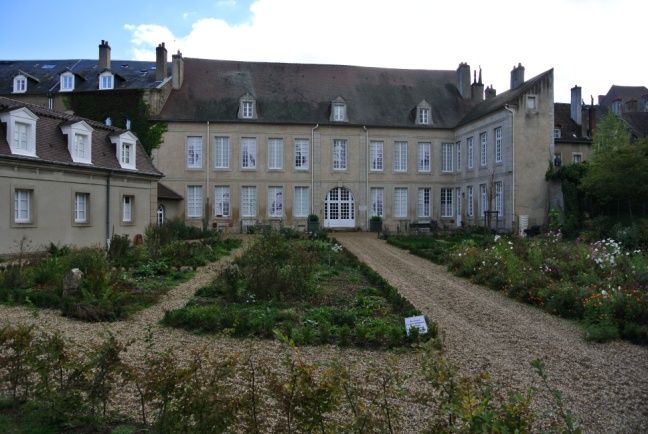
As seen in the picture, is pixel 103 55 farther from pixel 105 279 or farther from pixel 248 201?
pixel 105 279

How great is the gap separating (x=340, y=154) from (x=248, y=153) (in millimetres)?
5318

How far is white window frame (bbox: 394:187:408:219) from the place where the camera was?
31875 mm

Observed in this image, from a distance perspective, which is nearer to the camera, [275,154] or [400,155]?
[275,154]

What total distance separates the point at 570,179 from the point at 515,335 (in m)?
20.1

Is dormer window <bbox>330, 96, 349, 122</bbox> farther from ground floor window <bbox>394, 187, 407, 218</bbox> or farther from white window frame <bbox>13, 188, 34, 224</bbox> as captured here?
white window frame <bbox>13, 188, 34, 224</bbox>

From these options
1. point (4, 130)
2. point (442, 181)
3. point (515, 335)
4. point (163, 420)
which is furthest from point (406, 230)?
point (163, 420)

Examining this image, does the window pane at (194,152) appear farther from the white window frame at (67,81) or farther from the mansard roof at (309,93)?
the white window frame at (67,81)

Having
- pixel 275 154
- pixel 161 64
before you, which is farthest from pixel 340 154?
pixel 161 64

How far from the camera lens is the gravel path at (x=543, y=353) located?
4.74 meters

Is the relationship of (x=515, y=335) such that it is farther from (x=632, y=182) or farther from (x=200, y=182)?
(x=200, y=182)

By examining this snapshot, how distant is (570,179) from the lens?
2497 centimetres

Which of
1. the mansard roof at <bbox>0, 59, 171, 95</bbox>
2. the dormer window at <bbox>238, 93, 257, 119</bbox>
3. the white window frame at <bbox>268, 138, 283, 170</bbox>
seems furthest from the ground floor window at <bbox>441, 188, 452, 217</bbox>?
the mansard roof at <bbox>0, 59, 171, 95</bbox>

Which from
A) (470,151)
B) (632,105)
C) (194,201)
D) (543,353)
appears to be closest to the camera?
(543,353)

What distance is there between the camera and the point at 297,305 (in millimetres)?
8578
